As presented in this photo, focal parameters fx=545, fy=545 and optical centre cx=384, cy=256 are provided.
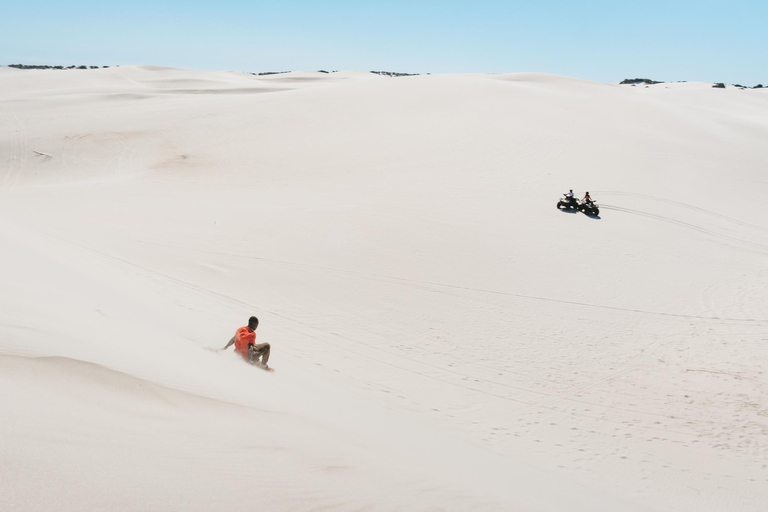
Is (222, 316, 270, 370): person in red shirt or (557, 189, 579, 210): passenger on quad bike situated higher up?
(557, 189, 579, 210): passenger on quad bike

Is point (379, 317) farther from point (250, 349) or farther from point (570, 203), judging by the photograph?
point (570, 203)

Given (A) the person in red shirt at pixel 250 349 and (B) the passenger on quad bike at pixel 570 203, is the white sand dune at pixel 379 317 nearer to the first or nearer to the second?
(A) the person in red shirt at pixel 250 349

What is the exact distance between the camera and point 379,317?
9742mm

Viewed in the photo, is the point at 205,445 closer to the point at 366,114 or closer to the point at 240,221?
the point at 240,221

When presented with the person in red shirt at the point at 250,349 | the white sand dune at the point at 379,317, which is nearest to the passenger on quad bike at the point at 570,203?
the white sand dune at the point at 379,317

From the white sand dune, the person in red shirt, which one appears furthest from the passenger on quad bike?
the person in red shirt

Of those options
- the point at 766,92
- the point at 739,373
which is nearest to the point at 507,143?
the point at 739,373

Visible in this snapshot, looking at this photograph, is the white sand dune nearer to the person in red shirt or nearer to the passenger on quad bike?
the person in red shirt

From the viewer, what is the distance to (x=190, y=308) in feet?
28.6

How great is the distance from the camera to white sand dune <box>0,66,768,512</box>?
3.19 metres

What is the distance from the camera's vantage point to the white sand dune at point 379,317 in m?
3.19

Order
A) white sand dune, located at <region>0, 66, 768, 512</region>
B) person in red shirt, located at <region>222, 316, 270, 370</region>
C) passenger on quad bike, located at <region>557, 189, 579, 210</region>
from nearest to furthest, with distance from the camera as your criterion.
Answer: white sand dune, located at <region>0, 66, 768, 512</region>, person in red shirt, located at <region>222, 316, 270, 370</region>, passenger on quad bike, located at <region>557, 189, 579, 210</region>

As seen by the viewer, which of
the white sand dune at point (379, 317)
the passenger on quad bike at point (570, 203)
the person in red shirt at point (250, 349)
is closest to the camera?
the white sand dune at point (379, 317)

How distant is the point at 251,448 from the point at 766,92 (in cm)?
6421
